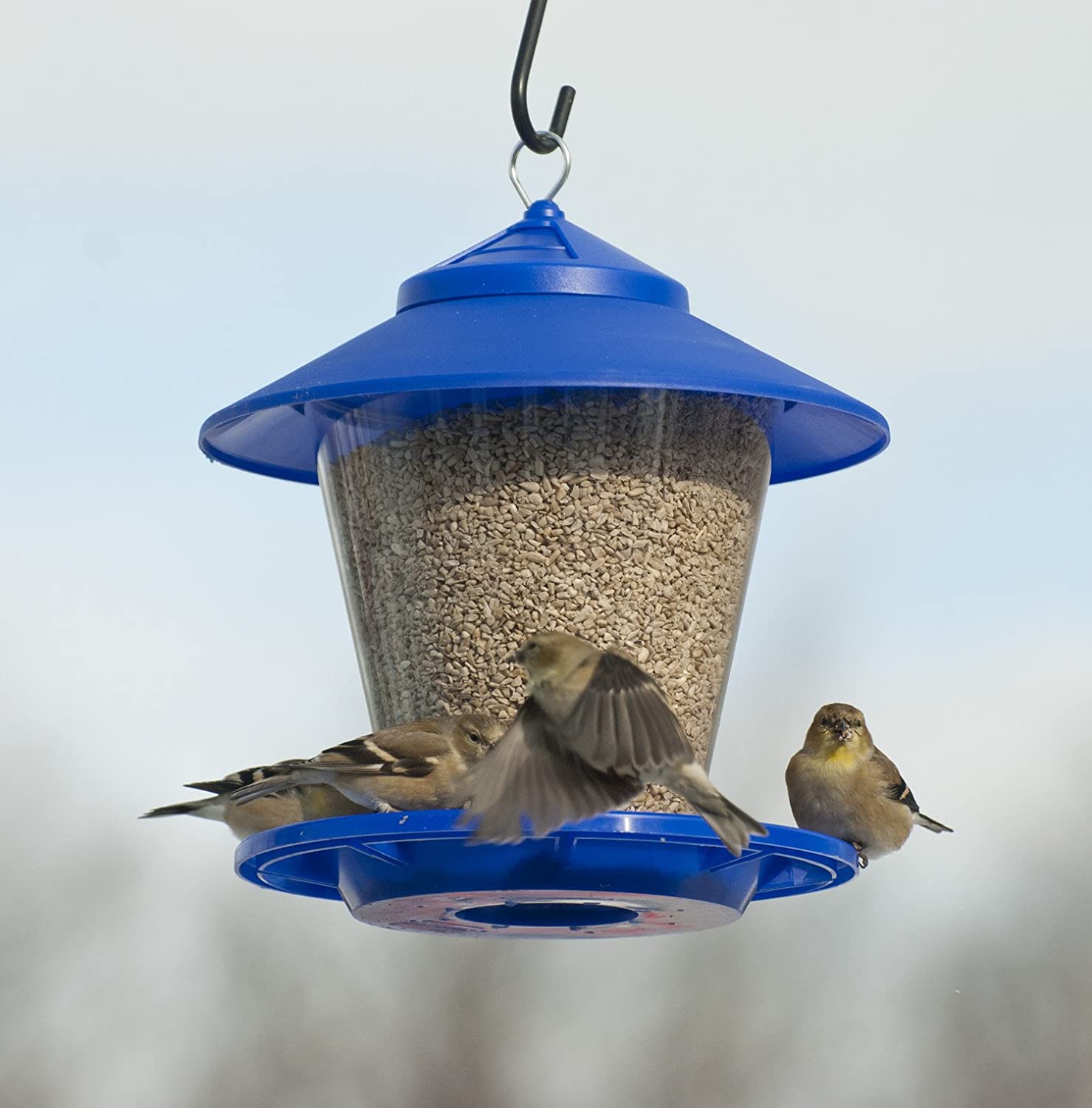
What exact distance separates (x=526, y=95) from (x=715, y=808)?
209 cm

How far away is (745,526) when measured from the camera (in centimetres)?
585

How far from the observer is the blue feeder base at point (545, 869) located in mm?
4766

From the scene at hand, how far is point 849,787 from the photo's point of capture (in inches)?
263

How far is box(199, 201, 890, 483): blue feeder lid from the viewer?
4996 millimetres

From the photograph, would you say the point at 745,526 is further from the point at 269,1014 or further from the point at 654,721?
the point at 269,1014

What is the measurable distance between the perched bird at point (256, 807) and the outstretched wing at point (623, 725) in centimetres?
108

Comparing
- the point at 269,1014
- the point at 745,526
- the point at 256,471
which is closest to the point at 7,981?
the point at 269,1014

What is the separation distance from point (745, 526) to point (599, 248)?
39.4 inches

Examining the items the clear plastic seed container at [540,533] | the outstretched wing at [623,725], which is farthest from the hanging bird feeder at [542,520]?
the outstretched wing at [623,725]

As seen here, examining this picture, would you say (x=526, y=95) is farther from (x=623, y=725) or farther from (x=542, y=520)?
(x=623, y=725)

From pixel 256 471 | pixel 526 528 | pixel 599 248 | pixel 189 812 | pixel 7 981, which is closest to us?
pixel 526 528

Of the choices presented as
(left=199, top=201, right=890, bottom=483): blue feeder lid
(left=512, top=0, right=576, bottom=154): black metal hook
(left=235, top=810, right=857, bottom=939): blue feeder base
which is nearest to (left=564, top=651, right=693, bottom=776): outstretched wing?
(left=235, top=810, right=857, bottom=939): blue feeder base

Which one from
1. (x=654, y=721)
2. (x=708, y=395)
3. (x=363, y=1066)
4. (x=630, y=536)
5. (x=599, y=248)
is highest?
(x=599, y=248)

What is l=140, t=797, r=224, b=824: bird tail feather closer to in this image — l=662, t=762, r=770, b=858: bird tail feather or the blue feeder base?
the blue feeder base
